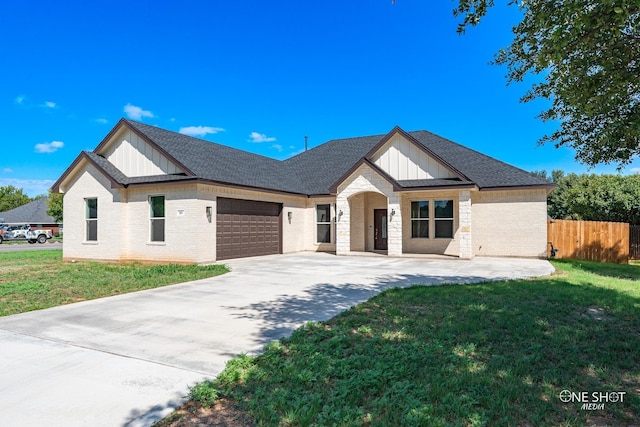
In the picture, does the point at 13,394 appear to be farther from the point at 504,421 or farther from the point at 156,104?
the point at 156,104

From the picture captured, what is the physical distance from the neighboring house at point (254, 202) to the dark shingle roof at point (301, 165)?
0.09 m

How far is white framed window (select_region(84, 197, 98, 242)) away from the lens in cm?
1736

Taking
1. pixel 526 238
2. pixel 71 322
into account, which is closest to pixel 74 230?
pixel 71 322

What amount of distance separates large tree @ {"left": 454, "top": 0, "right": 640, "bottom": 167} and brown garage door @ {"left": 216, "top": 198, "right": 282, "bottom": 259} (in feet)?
40.9

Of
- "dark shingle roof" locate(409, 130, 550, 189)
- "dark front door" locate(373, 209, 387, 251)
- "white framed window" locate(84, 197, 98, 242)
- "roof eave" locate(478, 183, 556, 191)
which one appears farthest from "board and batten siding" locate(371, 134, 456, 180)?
"white framed window" locate(84, 197, 98, 242)

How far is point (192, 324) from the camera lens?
20.7ft

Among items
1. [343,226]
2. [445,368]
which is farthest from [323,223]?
[445,368]

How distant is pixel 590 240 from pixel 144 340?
62.5 feet

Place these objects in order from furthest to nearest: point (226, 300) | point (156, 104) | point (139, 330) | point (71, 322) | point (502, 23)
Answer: point (156, 104) → point (226, 300) → point (502, 23) → point (71, 322) → point (139, 330)

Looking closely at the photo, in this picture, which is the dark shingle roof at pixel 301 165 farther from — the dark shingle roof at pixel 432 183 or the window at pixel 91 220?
the window at pixel 91 220

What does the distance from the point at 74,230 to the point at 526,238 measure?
20.9 m

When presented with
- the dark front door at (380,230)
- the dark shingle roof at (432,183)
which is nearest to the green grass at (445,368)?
the dark shingle roof at (432,183)

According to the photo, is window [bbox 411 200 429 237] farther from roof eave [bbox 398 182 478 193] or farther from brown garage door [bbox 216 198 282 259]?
brown garage door [bbox 216 198 282 259]

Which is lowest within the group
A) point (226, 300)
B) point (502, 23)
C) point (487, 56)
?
point (226, 300)
